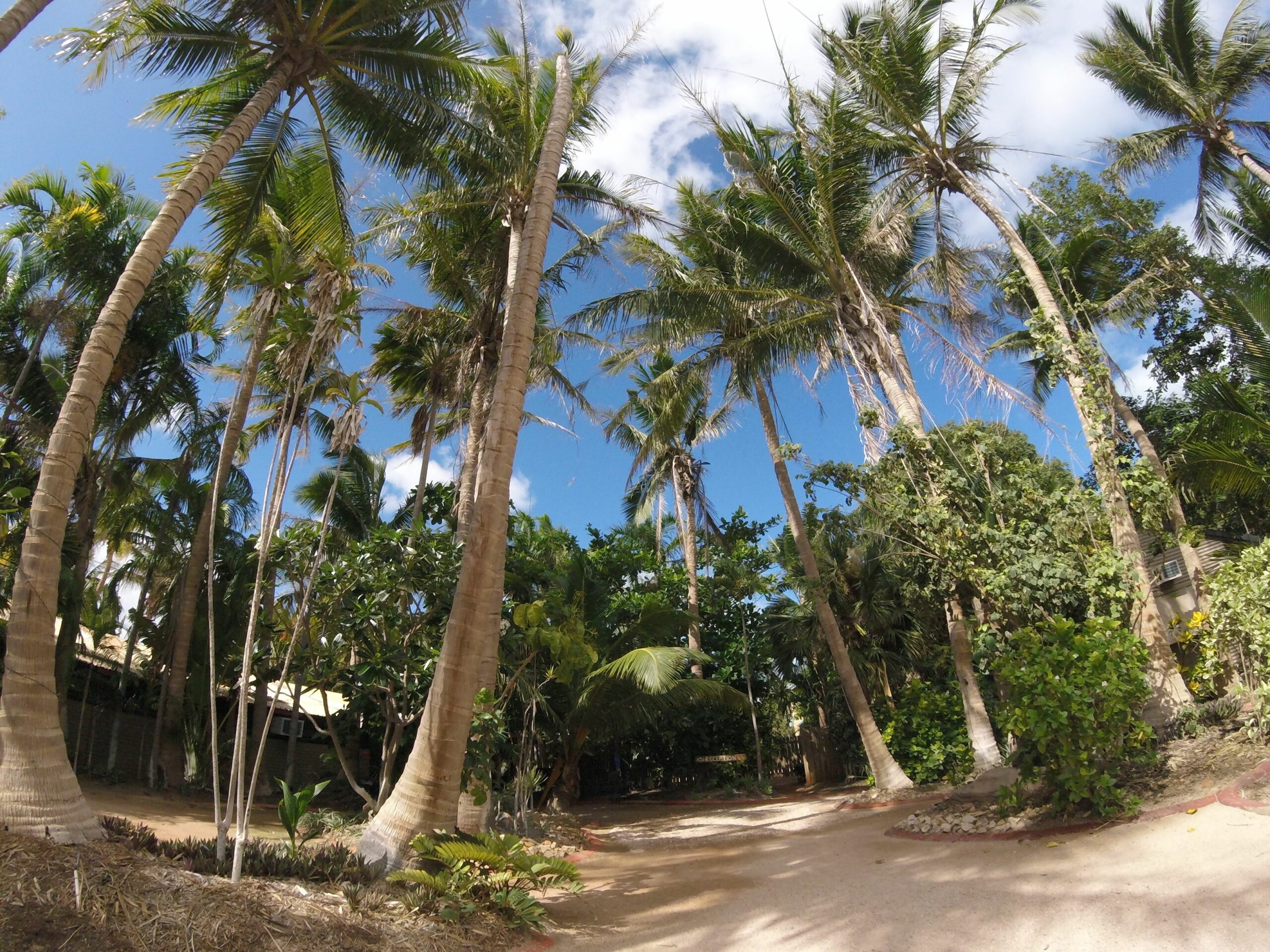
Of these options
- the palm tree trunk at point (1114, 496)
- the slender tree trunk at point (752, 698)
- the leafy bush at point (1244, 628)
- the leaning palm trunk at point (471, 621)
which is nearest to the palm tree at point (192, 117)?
the leaning palm trunk at point (471, 621)

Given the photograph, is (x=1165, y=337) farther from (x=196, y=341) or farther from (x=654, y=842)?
(x=196, y=341)

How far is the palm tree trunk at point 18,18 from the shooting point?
578 centimetres

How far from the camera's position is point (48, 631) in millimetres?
5266

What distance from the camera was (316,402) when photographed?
16562mm

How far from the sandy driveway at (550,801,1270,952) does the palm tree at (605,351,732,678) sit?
30.5ft

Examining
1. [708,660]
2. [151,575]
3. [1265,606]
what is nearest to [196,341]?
[151,575]

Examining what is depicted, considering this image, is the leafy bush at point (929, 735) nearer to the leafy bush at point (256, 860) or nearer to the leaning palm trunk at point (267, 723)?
the leafy bush at point (256, 860)

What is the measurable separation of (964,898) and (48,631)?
7.19 meters

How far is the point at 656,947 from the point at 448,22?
10560mm

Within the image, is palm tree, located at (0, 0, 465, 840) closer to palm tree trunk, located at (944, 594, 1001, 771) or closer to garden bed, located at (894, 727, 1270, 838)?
garden bed, located at (894, 727, 1270, 838)

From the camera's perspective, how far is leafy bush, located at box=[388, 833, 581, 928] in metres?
5.50

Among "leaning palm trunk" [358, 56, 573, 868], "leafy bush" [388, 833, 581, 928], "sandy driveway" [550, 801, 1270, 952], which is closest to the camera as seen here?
"sandy driveway" [550, 801, 1270, 952]

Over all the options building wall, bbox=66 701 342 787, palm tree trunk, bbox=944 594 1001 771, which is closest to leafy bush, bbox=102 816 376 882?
palm tree trunk, bbox=944 594 1001 771

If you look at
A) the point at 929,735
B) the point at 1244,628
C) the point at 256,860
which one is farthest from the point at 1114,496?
the point at 256,860
